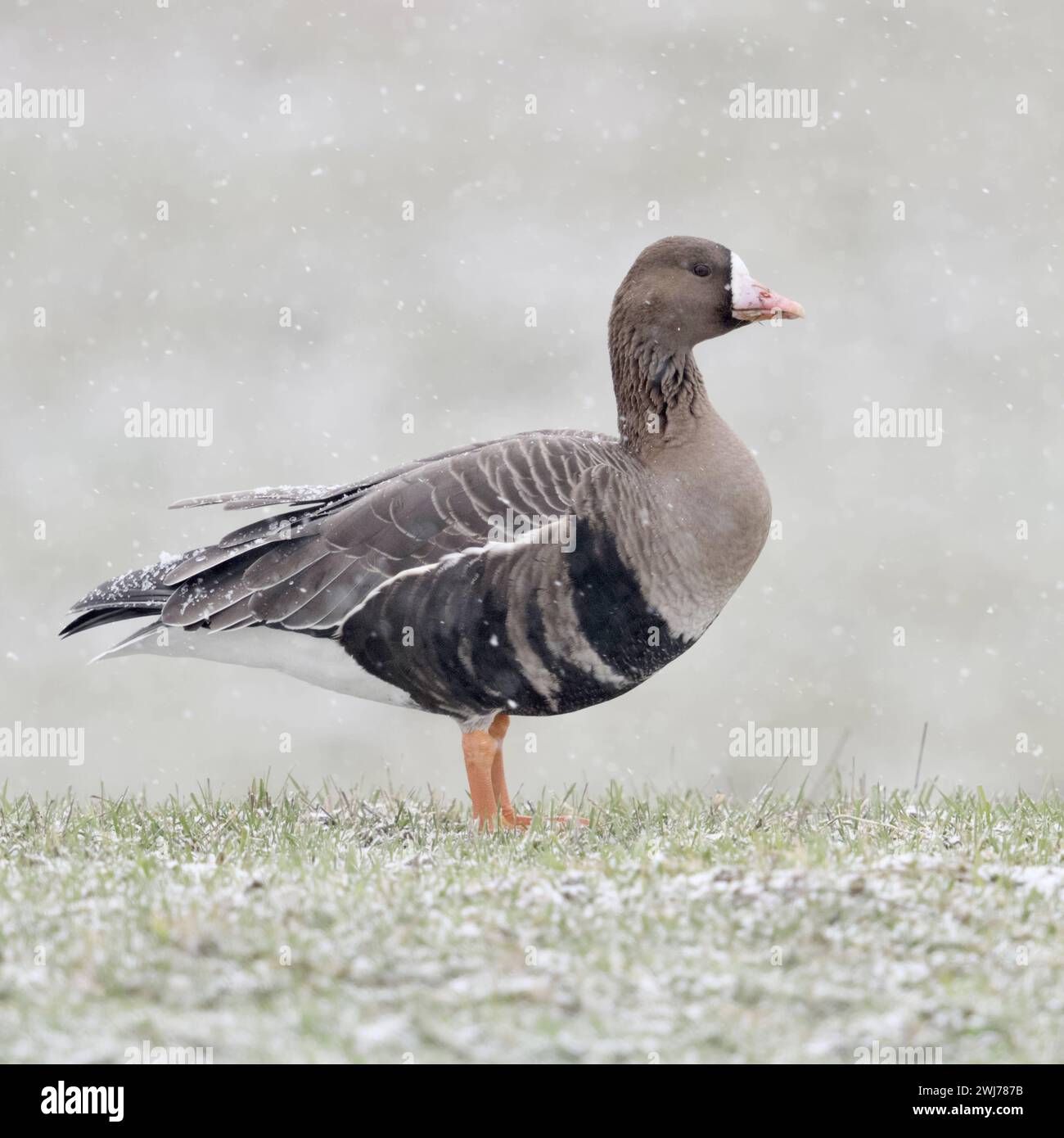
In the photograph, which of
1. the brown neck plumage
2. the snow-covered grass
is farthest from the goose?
the snow-covered grass

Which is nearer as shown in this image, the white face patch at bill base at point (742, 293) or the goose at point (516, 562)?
the goose at point (516, 562)

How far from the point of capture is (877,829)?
24.2 ft

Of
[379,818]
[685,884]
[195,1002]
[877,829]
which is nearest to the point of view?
[195,1002]

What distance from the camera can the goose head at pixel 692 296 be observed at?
8266 millimetres

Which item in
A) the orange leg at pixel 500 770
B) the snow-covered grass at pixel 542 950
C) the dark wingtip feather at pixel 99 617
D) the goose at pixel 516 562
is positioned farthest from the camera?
the dark wingtip feather at pixel 99 617

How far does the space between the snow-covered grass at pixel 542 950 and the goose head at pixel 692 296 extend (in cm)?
318

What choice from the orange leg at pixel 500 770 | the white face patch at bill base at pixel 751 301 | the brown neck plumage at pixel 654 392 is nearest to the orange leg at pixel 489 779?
the orange leg at pixel 500 770

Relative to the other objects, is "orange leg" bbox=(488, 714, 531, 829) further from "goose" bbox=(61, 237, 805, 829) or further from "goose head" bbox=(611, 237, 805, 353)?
"goose head" bbox=(611, 237, 805, 353)

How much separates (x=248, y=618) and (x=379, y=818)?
4.83ft

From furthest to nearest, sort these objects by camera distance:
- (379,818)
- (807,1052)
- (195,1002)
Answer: (379,818) < (195,1002) < (807,1052)

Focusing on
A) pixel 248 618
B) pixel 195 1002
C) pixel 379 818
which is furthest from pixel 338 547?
pixel 195 1002

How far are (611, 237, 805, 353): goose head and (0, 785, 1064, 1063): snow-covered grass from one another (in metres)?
3.18

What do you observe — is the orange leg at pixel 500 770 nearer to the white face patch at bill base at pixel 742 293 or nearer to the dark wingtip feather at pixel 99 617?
the dark wingtip feather at pixel 99 617

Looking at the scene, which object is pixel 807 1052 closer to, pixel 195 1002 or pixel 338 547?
pixel 195 1002
